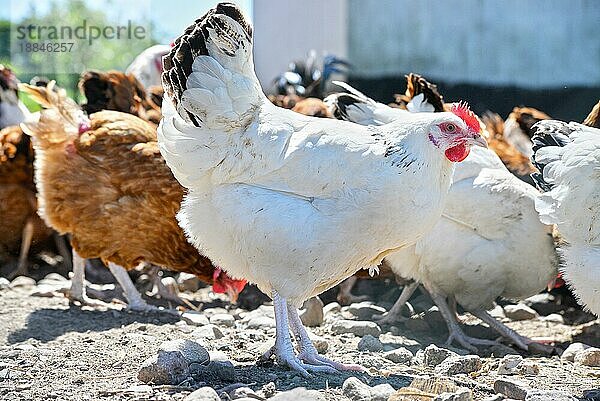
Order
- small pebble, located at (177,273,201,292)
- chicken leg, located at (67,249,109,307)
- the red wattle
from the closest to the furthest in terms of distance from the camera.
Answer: the red wattle → chicken leg, located at (67,249,109,307) → small pebble, located at (177,273,201,292)

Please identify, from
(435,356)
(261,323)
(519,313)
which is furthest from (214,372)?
(519,313)

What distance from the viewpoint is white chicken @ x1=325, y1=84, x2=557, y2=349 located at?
5035 mm

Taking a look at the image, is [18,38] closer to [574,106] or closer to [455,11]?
[455,11]

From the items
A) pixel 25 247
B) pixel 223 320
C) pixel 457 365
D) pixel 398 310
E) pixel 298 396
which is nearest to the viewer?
pixel 298 396

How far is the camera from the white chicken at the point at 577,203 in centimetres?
427

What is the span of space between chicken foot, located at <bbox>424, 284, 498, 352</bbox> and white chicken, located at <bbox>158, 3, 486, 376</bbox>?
53.9 inches

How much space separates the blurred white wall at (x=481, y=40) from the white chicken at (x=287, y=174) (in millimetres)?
5401

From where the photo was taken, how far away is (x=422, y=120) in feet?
13.0

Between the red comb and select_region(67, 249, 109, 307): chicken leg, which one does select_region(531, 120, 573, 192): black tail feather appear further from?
select_region(67, 249, 109, 307): chicken leg

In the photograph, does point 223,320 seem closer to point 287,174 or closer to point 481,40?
point 287,174

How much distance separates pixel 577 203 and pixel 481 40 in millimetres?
5646

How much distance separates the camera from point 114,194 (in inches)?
216

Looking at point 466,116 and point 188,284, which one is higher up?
point 466,116

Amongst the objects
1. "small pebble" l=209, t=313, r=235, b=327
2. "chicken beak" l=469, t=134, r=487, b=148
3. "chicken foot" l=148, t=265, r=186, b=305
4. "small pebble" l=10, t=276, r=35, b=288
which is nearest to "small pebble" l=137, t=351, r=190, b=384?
"small pebble" l=209, t=313, r=235, b=327
